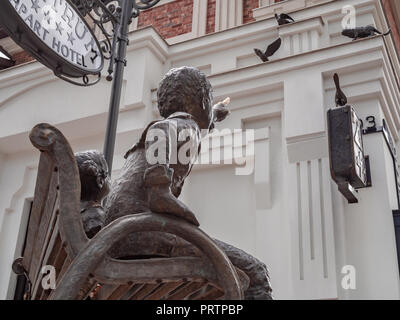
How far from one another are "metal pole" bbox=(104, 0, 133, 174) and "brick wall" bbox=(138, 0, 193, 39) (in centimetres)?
590

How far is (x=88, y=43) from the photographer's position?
12.8 feet

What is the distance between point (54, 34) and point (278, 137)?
121 inches

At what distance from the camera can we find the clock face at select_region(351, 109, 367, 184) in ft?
15.9

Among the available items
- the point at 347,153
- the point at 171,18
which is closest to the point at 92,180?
the point at 347,153

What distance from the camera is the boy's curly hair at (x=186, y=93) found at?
93.6 inches

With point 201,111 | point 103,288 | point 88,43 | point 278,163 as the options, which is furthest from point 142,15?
point 103,288

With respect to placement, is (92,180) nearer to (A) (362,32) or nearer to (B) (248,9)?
(A) (362,32)

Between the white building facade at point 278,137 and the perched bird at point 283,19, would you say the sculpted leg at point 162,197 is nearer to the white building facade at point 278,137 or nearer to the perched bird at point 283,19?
the white building facade at point 278,137

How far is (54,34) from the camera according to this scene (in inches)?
139

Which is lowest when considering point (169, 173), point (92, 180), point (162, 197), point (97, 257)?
point (97, 257)

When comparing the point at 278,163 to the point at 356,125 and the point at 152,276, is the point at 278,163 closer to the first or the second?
the point at 356,125

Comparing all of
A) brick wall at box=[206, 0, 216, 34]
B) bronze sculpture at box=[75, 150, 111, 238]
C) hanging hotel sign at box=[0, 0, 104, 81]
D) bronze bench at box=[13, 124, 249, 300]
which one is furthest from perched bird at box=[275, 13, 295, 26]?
bronze bench at box=[13, 124, 249, 300]

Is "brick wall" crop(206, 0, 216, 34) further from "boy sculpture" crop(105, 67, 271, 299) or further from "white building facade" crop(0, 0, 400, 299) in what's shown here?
"boy sculpture" crop(105, 67, 271, 299)

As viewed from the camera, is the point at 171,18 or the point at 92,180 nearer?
the point at 92,180
